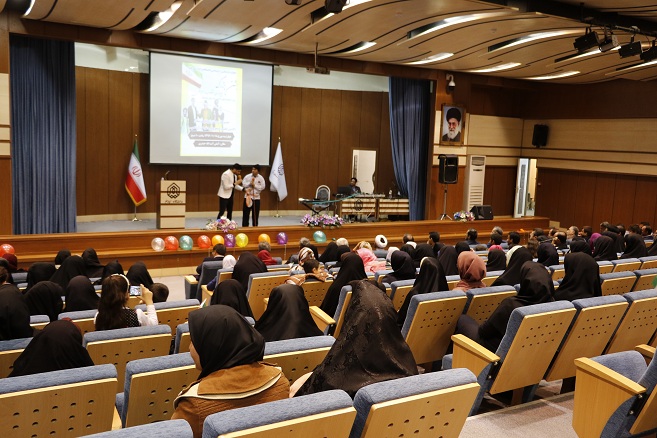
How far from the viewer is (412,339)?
407 cm

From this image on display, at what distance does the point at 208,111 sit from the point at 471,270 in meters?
8.79

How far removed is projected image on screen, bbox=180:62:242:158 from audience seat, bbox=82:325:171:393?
9.26 m

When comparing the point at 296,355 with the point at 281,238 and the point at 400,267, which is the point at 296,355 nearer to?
the point at 400,267

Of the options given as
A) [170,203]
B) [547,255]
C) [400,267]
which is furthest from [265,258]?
[170,203]

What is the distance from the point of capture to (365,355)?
2320 millimetres

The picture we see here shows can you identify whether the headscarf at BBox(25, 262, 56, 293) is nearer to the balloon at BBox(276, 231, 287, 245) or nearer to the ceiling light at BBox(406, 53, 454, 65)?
the balloon at BBox(276, 231, 287, 245)

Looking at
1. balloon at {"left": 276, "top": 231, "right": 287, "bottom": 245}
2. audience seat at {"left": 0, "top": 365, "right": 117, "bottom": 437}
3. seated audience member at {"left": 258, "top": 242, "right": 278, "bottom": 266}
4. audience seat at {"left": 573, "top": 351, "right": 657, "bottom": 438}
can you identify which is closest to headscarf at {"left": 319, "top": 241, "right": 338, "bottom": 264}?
seated audience member at {"left": 258, "top": 242, "right": 278, "bottom": 266}

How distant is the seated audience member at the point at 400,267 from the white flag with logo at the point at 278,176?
8.13 meters

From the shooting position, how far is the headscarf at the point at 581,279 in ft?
15.1

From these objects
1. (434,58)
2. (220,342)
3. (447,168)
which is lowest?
(220,342)

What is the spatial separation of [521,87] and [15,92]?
11.3m

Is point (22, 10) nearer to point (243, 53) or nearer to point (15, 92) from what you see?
point (15, 92)

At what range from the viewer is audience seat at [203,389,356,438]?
1.74 meters

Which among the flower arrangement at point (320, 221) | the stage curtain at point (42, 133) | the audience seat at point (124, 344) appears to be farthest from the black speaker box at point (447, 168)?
the audience seat at point (124, 344)
